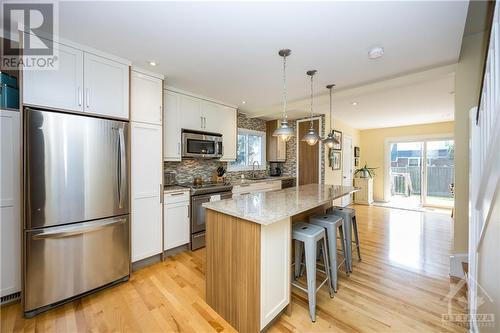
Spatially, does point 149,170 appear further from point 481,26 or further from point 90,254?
point 481,26

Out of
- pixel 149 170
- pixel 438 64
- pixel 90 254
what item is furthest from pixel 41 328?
pixel 438 64

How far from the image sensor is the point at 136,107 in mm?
2510

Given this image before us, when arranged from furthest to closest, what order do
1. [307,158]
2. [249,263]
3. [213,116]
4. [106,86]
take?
1. [307,158]
2. [213,116]
3. [106,86]
4. [249,263]

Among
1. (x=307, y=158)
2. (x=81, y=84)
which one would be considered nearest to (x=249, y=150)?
(x=307, y=158)

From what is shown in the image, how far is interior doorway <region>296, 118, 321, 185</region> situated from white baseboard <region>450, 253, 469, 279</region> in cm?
266

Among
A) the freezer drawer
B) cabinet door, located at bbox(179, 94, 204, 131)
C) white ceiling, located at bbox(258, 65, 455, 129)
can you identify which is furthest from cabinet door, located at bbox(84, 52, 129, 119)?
white ceiling, located at bbox(258, 65, 455, 129)

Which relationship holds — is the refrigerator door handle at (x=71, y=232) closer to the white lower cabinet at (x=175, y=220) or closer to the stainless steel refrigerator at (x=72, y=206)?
the stainless steel refrigerator at (x=72, y=206)

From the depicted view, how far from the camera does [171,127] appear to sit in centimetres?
320

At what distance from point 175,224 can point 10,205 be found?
1637 mm

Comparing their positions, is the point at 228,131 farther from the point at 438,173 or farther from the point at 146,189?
the point at 438,173

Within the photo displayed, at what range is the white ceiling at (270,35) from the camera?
1546 mm

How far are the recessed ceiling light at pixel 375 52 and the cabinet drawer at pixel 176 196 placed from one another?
2905 mm

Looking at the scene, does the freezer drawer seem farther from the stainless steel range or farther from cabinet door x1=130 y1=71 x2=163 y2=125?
cabinet door x1=130 y1=71 x2=163 y2=125

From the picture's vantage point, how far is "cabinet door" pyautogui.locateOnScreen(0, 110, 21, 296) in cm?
182
